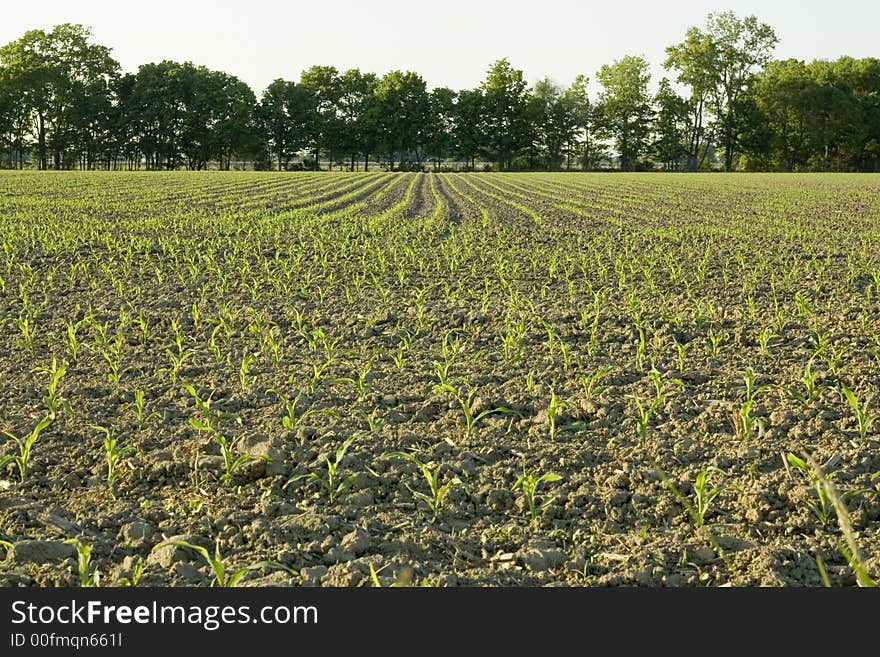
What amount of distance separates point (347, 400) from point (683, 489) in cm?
243

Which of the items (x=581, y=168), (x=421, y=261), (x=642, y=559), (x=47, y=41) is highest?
(x=47, y=41)

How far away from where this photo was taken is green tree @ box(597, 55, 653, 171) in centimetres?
8569

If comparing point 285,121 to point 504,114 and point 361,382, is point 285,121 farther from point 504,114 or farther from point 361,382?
point 361,382

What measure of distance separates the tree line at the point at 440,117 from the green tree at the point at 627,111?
0.15m

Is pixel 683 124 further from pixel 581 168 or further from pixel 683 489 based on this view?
pixel 683 489

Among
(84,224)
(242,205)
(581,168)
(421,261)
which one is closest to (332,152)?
(581,168)

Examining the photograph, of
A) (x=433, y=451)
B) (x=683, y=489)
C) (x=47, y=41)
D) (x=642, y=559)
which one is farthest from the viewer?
(x=47, y=41)

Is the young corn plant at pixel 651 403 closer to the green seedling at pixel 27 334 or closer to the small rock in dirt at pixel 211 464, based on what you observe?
the small rock in dirt at pixel 211 464

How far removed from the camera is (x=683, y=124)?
281 ft

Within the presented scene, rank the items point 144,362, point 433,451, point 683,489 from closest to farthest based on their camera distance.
→ point 683,489 → point 433,451 → point 144,362

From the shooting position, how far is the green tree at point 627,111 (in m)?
85.7

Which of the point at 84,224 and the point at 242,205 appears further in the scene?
the point at 242,205

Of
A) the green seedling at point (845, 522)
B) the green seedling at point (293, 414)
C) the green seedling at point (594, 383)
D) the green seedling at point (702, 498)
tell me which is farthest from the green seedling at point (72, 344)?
the green seedling at point (845, 522)

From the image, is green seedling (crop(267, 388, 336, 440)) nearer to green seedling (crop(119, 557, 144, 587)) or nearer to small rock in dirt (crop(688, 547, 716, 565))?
green seedling (crop(119, 557, 144, 587))
